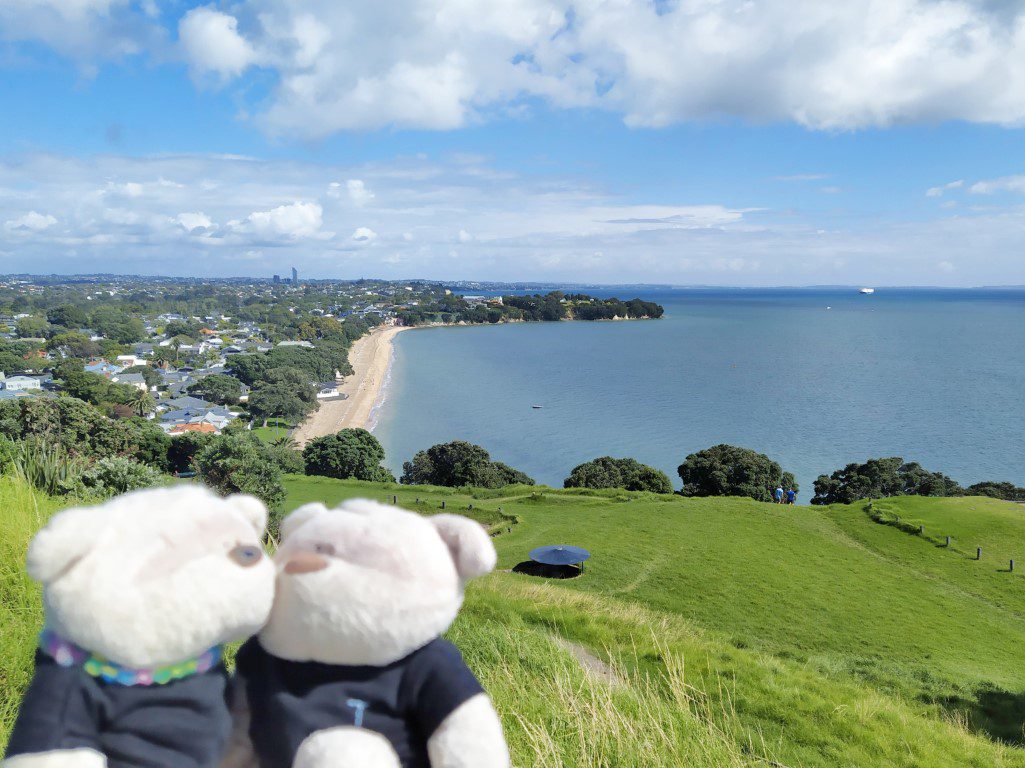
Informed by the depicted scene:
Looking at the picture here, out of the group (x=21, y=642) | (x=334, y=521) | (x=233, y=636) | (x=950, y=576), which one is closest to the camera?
(x=233, y=636)

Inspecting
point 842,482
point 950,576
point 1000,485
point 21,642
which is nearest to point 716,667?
point 21,642

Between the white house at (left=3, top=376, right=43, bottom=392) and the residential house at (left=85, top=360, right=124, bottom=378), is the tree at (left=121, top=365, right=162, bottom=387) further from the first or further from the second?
the white house at (left=3, top=376, right=43, bottom=392)

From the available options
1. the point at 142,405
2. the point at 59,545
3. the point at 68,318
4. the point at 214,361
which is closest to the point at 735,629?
the point at 59,545

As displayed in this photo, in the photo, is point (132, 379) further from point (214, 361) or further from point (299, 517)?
point (299, 517)

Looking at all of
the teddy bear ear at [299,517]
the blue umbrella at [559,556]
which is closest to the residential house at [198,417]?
the blue umbrella at [559,556]

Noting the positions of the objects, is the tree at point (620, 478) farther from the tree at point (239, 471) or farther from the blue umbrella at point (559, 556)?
the tree at point (239, 471)

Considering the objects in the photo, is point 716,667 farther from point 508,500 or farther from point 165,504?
point 508,500

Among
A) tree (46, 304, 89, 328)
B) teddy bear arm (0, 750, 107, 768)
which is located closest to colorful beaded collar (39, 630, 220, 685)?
teddy bear arm (0, 750, 107, 768)
